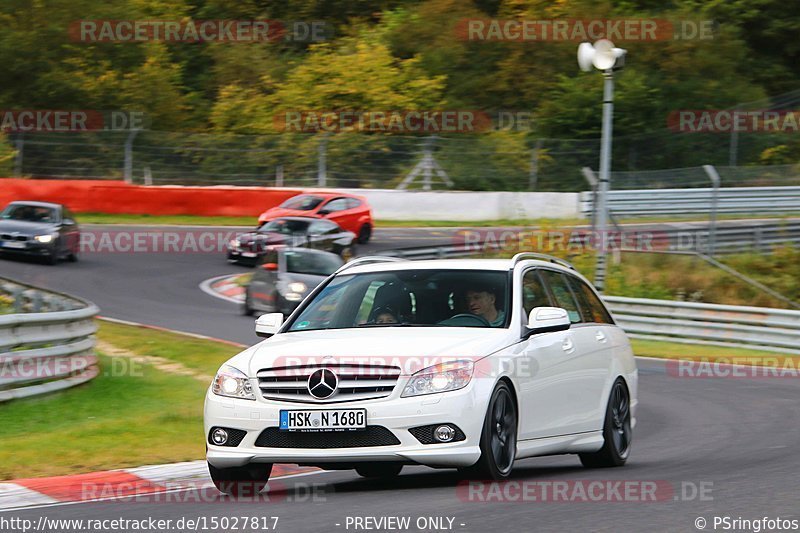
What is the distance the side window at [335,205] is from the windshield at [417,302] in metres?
26.6

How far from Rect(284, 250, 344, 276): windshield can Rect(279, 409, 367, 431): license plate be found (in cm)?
1646

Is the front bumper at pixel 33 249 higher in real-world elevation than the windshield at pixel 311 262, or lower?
lower

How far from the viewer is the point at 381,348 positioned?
26.8ft

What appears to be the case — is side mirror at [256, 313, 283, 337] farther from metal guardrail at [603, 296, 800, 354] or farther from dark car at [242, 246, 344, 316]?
metal guardrail at [603, 296, 800, 354]

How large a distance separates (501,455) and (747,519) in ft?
5.79

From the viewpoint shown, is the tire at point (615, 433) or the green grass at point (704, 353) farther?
the green grass at point (704, 353)

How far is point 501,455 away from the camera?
27.4 ft

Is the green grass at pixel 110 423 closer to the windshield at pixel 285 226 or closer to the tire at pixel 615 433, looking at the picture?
the tire at pixel 615 433

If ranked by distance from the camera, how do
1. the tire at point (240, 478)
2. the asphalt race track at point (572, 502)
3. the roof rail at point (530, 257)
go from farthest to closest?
the roof rail at point (530, 257) < the tire at point (240, 478) < the asphalt race track at point (572, 502)

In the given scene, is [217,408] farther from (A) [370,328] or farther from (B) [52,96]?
(B) [52,96]

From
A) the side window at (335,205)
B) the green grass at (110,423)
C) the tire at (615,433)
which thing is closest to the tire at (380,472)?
the tire at (615,433)

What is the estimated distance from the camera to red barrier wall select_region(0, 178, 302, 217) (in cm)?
3984

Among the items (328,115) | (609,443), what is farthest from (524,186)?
(609,443)

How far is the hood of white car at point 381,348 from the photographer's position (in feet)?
26.5
